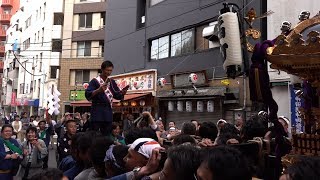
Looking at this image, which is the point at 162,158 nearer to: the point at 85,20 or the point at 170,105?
the point at 170,105

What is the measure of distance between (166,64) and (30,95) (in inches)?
997

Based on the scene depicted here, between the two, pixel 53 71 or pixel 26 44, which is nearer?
pixel 53 71

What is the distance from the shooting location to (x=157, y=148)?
2.98 m

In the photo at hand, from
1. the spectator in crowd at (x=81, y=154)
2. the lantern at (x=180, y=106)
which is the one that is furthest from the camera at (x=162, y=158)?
the lantern at (x=180, y=106)

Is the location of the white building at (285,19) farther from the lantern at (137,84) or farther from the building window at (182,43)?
the lantern at (137,84)

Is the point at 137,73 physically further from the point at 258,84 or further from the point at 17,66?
the point at 17,66

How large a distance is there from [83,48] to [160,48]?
45.0 feet

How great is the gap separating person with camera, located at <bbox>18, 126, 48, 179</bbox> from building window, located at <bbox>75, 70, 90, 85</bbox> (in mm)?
25271

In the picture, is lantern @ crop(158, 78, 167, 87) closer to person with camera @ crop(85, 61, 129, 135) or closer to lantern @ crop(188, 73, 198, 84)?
lantern @ crop(188, 73, 198, 84)

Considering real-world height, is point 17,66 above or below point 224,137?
above

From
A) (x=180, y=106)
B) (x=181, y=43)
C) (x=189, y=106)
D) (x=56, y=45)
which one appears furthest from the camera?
(x=56, y=45)

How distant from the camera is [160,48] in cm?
2022

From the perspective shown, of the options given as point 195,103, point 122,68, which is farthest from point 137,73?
point 195,103

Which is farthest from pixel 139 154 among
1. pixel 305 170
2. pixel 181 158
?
pixel 305 170
